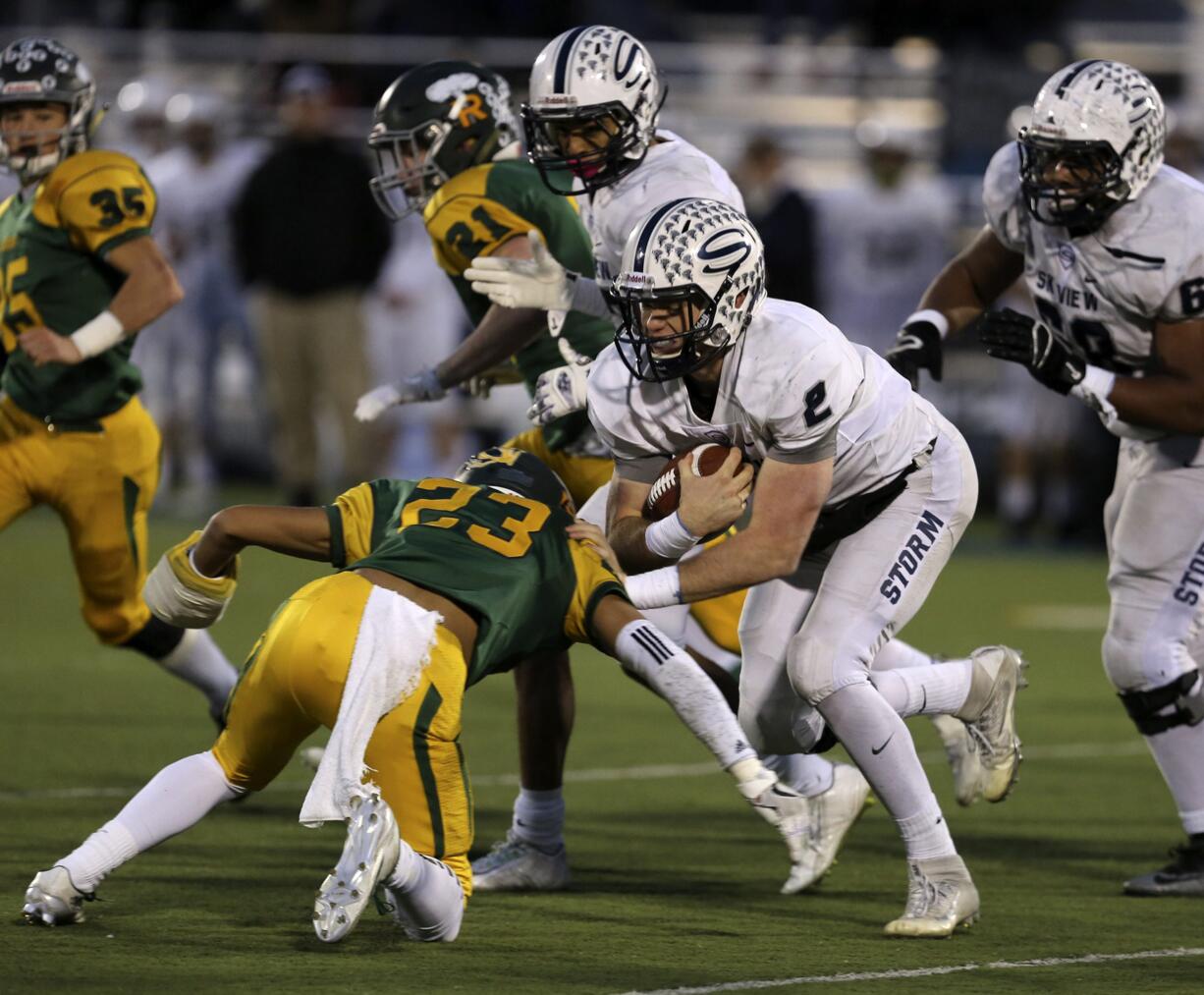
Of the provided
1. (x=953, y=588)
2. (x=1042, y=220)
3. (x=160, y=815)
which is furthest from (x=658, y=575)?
(x=953, y=588)

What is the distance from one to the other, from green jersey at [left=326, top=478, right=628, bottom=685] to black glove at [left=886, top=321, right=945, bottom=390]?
3.86 ft

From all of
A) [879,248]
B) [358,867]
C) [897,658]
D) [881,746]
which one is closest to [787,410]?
[881,746]

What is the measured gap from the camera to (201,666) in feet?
20.3

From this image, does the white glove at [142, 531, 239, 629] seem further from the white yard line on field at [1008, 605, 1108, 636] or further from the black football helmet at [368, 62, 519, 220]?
the white yard line on field at [1008, 605, 1108, 636]

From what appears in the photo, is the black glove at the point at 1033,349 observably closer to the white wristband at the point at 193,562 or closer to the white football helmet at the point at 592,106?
the white football helmet at the point at 592,106

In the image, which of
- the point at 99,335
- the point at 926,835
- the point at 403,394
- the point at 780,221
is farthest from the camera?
the point at 780,221

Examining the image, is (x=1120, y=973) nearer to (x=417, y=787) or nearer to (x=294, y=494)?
(x=417, y=787)

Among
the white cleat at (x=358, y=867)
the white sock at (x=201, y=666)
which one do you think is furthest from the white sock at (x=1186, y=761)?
the white sock at (x=201, y=666)

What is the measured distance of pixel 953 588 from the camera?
10875 mm

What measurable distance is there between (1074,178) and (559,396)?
130 cm

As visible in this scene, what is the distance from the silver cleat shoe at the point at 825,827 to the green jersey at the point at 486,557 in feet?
2.76

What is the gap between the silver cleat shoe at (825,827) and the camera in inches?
197

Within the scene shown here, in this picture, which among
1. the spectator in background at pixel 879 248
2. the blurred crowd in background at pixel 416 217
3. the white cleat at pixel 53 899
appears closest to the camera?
the white cleat at pixel 53 899

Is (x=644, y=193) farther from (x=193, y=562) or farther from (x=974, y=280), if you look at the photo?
(x=193, y=562)
